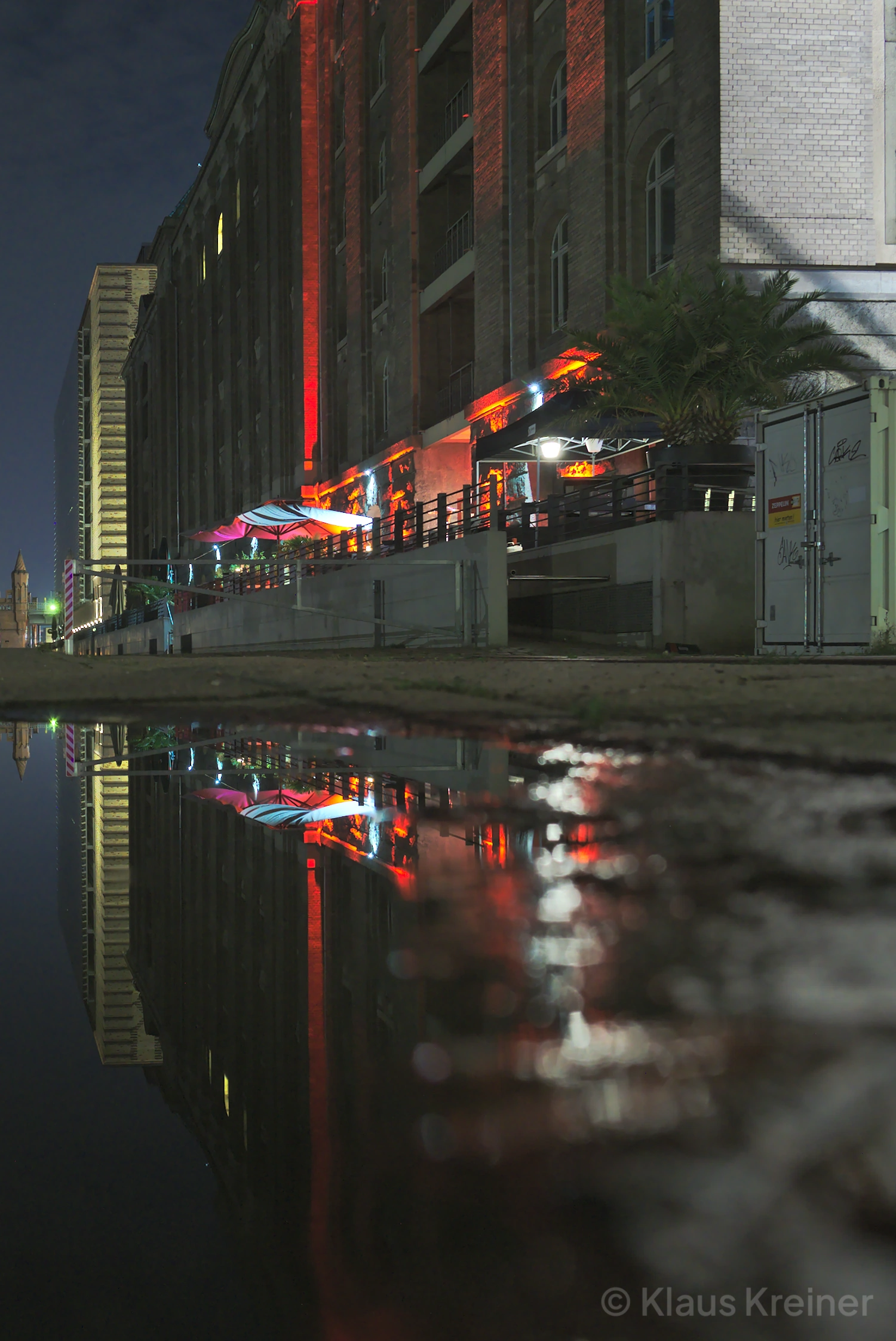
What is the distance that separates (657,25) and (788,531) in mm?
14426

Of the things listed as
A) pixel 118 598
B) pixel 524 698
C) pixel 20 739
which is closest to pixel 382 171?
pixel 524 698

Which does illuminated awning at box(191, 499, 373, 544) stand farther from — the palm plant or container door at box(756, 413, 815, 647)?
container door at box(756, 413, 815, 647)

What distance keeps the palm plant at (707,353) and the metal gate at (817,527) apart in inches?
141

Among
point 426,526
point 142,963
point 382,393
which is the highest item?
point 382,393

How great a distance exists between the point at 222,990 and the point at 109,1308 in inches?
25.0

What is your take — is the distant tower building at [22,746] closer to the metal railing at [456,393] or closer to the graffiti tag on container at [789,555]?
the graffiti tag on container at [789,555]

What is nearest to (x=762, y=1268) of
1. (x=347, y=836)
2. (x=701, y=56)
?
(x=347, y=836)

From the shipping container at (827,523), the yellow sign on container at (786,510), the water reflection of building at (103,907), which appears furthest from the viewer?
the yellow sign on container at (786,510)

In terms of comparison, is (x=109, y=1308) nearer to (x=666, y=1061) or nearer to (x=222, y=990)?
(x=666, y=1061)

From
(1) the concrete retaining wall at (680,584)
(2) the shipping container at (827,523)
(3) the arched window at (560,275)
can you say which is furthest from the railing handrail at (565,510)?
(3) the arched window at (560,275)

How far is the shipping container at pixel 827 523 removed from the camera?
46.9 ft

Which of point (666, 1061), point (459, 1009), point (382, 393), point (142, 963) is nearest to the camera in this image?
point (666, 1061)

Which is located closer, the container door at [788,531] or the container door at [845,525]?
the container door at [845,525]

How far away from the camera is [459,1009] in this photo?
121 centimetres
